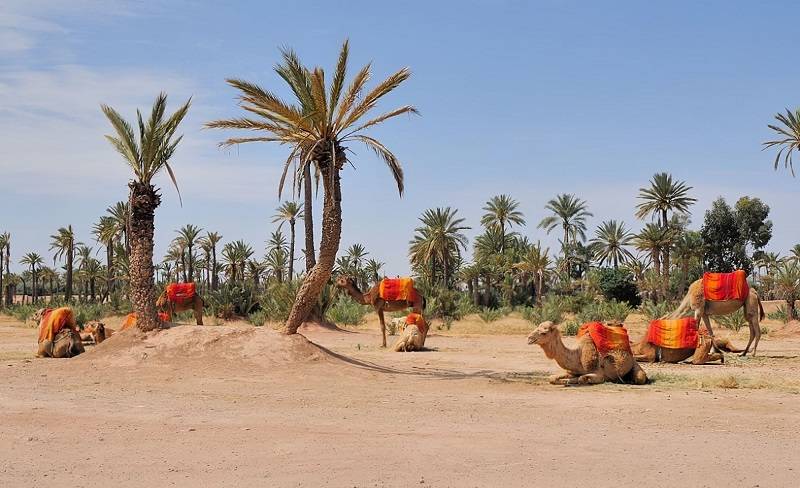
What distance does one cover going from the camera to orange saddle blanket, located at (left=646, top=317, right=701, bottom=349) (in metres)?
17.1

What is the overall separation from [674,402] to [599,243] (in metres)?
61.3

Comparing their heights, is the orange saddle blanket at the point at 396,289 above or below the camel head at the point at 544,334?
above

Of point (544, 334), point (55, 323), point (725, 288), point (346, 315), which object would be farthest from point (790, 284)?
point (55, 323)

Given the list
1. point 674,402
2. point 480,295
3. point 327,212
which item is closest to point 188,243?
point 480,295

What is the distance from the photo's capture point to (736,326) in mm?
29078

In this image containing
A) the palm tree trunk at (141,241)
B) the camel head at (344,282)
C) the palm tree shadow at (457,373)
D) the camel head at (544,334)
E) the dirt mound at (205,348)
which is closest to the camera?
the camel head at (544,334)

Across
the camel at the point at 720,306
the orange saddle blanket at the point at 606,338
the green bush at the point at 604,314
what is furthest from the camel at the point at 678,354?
the green bush at the point at 604,314

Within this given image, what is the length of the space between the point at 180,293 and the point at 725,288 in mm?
17101

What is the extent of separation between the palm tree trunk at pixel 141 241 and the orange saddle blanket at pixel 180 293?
9.95m

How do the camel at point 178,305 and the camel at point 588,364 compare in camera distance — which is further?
the camel at point 178,305

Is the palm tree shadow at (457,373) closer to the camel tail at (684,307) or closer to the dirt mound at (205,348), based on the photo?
the dirt mound at (205,348)

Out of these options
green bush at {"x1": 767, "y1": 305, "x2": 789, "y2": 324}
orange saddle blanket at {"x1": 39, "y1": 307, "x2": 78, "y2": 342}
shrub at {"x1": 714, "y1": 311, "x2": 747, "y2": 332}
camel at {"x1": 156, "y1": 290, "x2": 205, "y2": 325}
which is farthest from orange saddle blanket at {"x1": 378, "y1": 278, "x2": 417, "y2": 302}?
green bush at {"x1": 767, "y1": 305, "x2": 789, "y2": 324}

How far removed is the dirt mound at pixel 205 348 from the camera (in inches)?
574

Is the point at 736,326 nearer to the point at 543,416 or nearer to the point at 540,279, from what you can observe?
the point at 543,416
